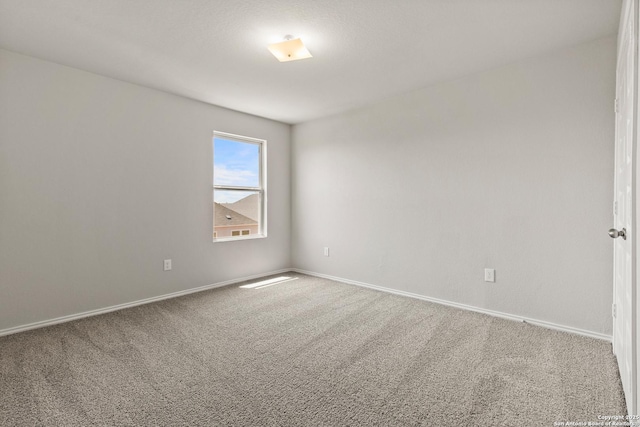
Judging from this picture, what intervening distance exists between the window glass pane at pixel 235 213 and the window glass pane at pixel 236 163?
0.15 m

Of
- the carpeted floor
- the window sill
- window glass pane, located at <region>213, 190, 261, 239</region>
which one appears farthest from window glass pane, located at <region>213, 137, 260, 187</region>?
the carpeted floor

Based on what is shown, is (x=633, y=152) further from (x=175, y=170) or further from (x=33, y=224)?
(x=33, y=224)

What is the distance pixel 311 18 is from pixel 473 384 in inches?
99.5

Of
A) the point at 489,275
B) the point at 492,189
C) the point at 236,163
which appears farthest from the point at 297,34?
the point at 489,275

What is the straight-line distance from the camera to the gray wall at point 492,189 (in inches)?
97.4

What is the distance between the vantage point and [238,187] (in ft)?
14.2

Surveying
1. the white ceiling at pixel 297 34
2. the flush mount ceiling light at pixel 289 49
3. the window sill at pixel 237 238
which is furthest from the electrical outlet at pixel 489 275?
the window sill at pixel 237 238

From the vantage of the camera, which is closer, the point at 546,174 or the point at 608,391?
the point at 608,391

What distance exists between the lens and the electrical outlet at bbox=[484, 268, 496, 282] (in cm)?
298

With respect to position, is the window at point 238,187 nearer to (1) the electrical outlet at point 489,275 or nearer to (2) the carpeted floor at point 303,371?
(2) the carpeted floor at point 303,371

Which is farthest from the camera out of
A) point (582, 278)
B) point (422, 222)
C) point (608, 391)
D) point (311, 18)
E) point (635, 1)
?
point (422, 222)

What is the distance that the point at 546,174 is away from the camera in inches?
105

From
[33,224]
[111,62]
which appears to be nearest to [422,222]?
[111,62]

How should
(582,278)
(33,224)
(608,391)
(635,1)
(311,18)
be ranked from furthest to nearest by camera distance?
1. (33,224)
2. (582,278)
3. (311,18)
4. (608,391)
5. (635,1)
